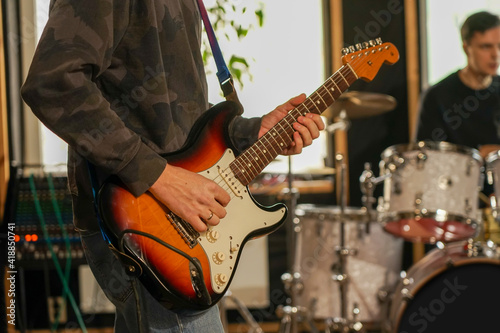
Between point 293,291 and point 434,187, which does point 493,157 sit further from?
point 293,291

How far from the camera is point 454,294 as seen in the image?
3.39 meters

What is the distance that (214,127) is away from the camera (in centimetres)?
165

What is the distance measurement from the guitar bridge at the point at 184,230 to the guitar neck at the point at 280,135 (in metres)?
0.22

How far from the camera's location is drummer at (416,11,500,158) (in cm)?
448

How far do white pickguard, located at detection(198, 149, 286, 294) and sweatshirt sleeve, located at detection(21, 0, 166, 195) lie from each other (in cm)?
24

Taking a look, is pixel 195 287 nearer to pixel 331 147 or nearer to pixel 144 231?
pixel 144 231

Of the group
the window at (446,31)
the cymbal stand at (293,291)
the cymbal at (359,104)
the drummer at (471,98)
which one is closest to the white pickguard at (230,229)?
the cymbal stand at (293,291)

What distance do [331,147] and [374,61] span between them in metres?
3.16

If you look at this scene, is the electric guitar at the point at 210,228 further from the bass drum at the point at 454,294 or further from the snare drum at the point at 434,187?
the bass drum at the point at 454,294

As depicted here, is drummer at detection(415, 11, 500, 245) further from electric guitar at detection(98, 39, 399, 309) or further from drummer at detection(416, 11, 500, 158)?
electric guitar at detection(98, 39, 399, 309)

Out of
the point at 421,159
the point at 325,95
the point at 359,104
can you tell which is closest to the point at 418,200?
the point at 421,159

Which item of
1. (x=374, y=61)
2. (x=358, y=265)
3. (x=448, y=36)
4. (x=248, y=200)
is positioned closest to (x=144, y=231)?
(x=248, y=200)

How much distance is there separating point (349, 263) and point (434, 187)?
Answer: 0.86 m

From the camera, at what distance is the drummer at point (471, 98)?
4.48m
